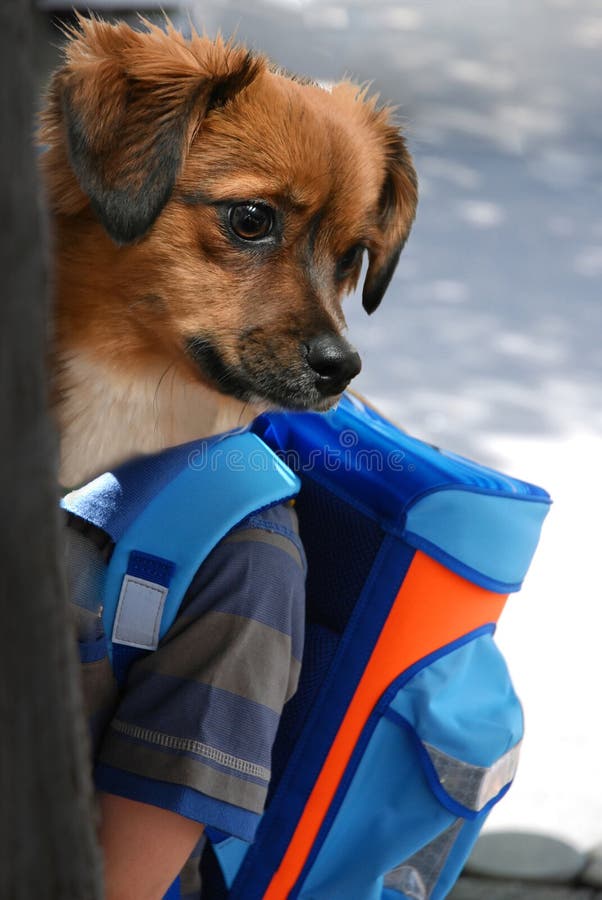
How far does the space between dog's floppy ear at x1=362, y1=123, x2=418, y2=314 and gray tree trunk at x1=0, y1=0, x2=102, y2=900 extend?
3.46 feet

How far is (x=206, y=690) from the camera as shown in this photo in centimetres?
122

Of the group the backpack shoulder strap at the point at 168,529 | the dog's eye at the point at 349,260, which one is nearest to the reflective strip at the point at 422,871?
the backpack shoulder strap at the point at 168,529

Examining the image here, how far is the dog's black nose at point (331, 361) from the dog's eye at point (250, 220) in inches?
5.9

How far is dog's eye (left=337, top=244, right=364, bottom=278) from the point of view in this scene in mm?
1539

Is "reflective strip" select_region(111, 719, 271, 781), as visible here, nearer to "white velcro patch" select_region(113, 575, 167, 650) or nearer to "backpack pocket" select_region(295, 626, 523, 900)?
"white velcro patch" select_region(113, 575, 167, 650)

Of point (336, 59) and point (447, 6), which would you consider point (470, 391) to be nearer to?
point (336, 59)

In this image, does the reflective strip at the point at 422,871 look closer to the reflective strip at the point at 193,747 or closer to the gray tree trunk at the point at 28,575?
the reflective strip at the point at 193,747

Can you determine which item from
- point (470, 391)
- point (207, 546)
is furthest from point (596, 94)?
point (207, 546)

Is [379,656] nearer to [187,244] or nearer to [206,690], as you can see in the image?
[206,690]

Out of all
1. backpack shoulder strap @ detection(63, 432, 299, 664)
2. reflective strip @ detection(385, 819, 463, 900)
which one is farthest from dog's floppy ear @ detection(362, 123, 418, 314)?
reflective strip @ detection(385, 819, 463, 900)

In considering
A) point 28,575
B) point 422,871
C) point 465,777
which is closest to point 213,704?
point 465,777

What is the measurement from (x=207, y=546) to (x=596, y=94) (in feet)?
19.8

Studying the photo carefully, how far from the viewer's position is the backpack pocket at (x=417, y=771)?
1416 millimetres

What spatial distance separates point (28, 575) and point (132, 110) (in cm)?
84
